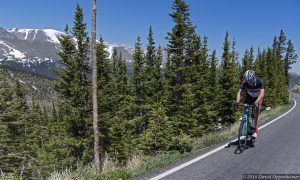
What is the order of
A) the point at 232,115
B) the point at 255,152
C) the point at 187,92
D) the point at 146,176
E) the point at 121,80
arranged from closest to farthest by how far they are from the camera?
1. the point at 146,176
2. the point at 255,152
3. the point at 187,92
4. the point at 232,115
5. the point at 121,80

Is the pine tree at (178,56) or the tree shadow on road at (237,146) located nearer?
the tree shadow on road at (237,146)

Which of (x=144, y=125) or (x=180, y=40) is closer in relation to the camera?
(x=180, y=40)

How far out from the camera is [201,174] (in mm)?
5859

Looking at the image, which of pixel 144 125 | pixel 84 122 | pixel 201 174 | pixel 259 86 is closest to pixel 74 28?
pixel 84 122

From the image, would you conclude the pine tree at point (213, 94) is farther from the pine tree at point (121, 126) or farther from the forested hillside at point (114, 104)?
the pine tree at point (121, 126)

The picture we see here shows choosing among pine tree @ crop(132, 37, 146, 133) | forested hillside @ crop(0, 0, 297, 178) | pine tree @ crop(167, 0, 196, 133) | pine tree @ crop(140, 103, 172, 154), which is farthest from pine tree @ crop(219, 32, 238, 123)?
pine tree @ crop(140, 103, 172, 154)

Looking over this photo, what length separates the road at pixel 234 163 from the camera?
19.1 feet

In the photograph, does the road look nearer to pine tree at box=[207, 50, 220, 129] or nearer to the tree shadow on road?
the tree shadow on road

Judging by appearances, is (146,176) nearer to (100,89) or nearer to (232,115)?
(100,89)

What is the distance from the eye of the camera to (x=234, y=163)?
262 inches

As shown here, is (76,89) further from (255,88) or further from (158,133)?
(255,88)

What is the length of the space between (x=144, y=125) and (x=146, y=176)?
32.9 m

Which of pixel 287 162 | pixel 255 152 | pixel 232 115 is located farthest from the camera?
pixel 232 115

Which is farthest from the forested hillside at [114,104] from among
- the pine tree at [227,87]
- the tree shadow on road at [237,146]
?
the tree shadow on road at [237,146]
